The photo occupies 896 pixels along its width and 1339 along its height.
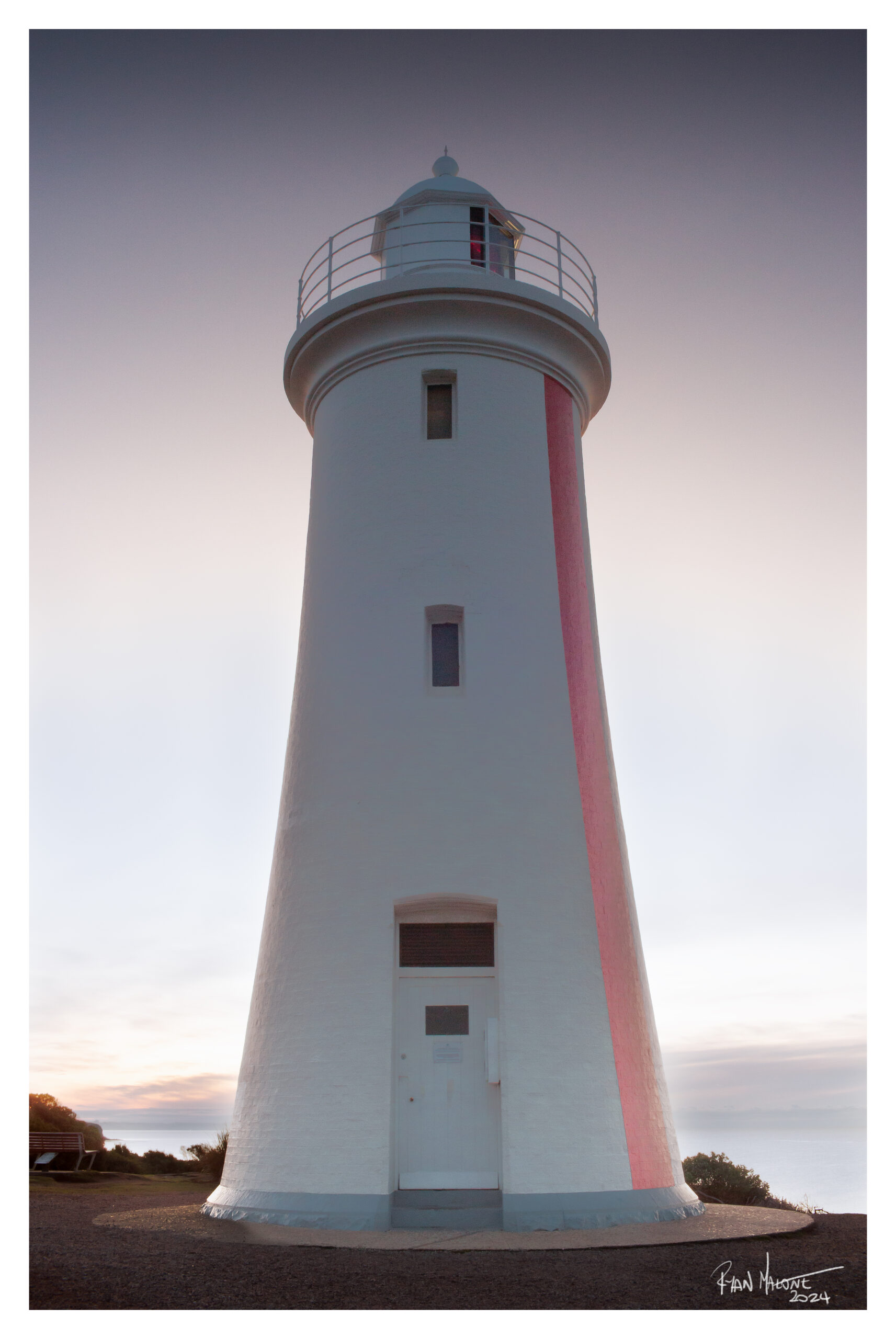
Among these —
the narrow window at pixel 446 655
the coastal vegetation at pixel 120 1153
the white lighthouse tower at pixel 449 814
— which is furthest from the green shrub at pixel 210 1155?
the narrow window at pixel 446 655

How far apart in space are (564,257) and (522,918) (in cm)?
806

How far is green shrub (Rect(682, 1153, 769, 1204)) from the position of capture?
14.8 m

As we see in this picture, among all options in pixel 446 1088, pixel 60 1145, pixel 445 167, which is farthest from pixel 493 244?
pixel 60 1145

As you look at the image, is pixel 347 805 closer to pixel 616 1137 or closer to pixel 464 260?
pixel 616 1137

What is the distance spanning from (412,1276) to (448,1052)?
10.9 ft

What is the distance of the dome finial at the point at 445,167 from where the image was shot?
14531mm

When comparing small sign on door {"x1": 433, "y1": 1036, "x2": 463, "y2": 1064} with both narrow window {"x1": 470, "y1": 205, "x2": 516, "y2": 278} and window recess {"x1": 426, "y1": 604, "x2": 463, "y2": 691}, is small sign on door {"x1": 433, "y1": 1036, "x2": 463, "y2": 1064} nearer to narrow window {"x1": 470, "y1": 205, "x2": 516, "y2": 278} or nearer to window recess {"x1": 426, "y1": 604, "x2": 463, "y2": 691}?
window recess {"x1": 426, "y1": 604, "x2": 463, "y2": 691}

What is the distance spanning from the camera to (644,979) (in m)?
12.0

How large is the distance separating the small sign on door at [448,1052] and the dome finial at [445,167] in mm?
10930

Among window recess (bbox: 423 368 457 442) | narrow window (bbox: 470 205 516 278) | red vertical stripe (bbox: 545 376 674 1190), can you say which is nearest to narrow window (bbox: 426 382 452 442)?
window recess (bbox: 423 368 457 442)

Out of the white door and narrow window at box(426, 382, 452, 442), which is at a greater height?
narrow window at box(426, 382, 452, 442)

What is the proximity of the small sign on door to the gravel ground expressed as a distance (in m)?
2.29

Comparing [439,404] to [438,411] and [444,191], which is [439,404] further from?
[444,191]

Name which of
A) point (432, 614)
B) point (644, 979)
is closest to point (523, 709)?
point (432, 614)
